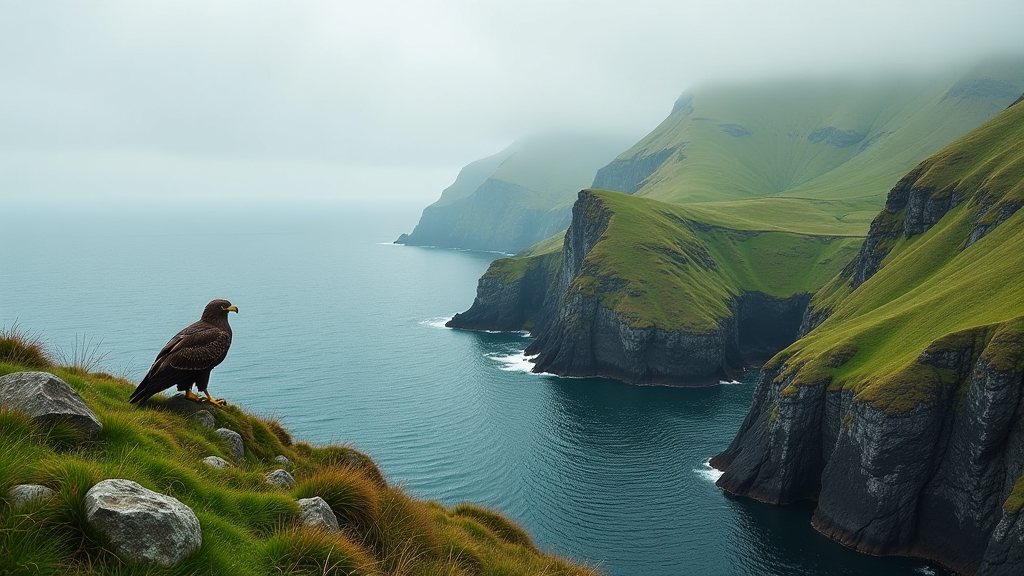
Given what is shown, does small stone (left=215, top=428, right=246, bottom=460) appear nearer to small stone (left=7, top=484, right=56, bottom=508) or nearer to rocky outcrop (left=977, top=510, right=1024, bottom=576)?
small stone (left=7, top=484, right=56, bottom=508)

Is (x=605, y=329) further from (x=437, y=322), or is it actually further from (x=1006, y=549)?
(x=1006, y=549)

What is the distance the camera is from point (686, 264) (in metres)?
160

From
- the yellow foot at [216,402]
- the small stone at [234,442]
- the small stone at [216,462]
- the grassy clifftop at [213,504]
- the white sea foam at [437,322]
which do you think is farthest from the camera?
the white sea foam at [437,322]

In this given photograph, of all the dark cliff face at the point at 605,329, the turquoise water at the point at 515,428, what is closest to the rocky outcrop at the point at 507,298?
the dark cliff face at the point at 605,329

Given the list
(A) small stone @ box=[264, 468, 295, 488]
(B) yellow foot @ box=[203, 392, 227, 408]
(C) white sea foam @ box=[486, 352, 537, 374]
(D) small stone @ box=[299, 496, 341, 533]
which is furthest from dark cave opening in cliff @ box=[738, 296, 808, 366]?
(D) small stone @ box=[299, 496, 341, 533]

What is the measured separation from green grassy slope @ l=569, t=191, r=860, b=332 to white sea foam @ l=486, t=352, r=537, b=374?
20.4 m

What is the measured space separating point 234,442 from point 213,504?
16.9 ft

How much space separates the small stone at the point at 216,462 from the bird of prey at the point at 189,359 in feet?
7.90

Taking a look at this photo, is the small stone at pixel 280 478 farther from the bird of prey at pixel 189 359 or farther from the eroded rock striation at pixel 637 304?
the eroded rock striation at pixel 637 304

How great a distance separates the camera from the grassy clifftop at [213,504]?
7.79 metres

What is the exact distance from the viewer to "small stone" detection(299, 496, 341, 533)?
11672mm

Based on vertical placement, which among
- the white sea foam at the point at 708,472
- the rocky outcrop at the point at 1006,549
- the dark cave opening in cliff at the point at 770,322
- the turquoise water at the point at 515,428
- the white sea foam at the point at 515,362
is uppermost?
the dark cave opening in cliff at the point at 770,322

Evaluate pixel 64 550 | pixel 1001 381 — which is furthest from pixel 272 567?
pixel 1001 381

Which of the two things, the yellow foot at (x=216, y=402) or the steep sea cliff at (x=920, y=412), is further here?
the steep sea cliff at (x=920, y=412)
